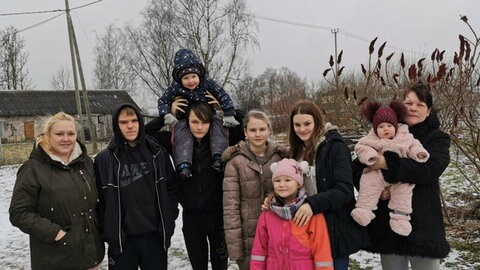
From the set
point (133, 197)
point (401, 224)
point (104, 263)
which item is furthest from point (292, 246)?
point (104, 263)

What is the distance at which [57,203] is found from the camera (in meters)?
2.60

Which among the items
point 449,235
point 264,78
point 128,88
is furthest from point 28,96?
point 449,235

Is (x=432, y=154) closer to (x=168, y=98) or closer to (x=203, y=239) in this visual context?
(x=203, y=239)

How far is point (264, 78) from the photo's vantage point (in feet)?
175

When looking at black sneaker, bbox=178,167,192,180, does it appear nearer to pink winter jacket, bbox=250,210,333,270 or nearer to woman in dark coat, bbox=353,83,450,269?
pink winter jacket, bbox=250,210,333,270

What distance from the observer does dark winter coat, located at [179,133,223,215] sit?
3.00 metres

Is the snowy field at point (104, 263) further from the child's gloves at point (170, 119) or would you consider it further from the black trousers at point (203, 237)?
the child's gloves at point (170, 119)

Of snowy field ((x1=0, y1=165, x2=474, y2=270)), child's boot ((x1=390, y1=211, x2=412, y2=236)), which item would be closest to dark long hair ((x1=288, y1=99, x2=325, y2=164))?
child's boot ((x1=390, y1=211, x2=412, y2=236))

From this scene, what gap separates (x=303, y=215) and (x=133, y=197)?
1257 millimetres

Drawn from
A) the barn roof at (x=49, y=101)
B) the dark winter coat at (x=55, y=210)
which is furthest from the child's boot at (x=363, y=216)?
the barn roof at (x=49, y=101)

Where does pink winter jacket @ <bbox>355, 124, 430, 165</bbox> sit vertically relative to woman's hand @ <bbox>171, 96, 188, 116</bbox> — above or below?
below

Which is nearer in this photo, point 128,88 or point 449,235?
point 449,235

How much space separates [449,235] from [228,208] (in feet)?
11.9

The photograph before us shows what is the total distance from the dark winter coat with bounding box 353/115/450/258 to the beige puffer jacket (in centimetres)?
78
